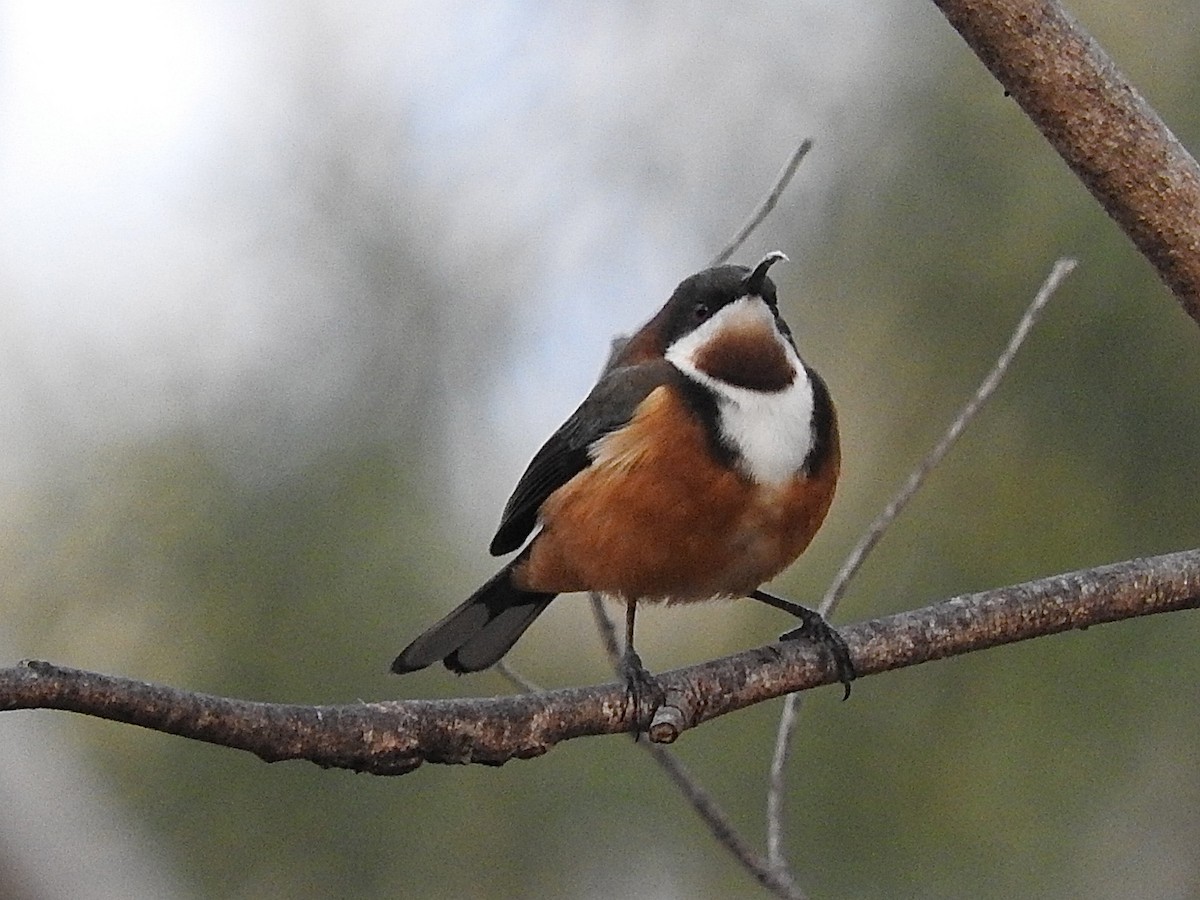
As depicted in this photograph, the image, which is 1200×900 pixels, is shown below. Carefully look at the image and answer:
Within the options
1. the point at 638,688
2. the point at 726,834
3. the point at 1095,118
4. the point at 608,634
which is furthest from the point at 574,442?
the point at 1095,118

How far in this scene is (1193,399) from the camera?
509 cm

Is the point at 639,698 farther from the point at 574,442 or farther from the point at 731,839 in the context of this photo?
the point at 574,442

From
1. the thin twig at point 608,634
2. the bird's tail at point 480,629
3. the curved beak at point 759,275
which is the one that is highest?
the curved beak at point 759,275

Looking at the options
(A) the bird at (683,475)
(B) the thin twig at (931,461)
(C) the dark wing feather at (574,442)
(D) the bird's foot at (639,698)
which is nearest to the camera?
(D) the bird's foot at (639,698)

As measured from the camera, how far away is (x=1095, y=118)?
8.57 feet

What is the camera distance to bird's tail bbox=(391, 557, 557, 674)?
12.6ft

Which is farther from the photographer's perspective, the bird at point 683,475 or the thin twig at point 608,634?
the bird at point 683,475

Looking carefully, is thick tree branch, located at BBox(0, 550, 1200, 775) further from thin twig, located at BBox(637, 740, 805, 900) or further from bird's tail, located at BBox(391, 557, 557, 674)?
bird's tail, located at BBox(391, 557, 557, 674)

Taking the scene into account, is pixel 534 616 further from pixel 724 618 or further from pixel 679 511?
pixel 724 618

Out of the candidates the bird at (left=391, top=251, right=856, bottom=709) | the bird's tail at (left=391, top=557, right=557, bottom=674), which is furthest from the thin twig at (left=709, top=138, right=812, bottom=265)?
the bird's tail at (left=391, top=557, right=557, bottom=674)

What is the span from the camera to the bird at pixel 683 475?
3.48 metres

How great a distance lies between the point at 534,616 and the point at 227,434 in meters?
2.36

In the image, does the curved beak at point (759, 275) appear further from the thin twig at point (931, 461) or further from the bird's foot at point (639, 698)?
the bird's foot at point (639, 698)

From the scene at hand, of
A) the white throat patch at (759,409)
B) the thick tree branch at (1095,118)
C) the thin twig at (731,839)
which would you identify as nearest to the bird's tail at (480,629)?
the white throat patch at (759,409)
